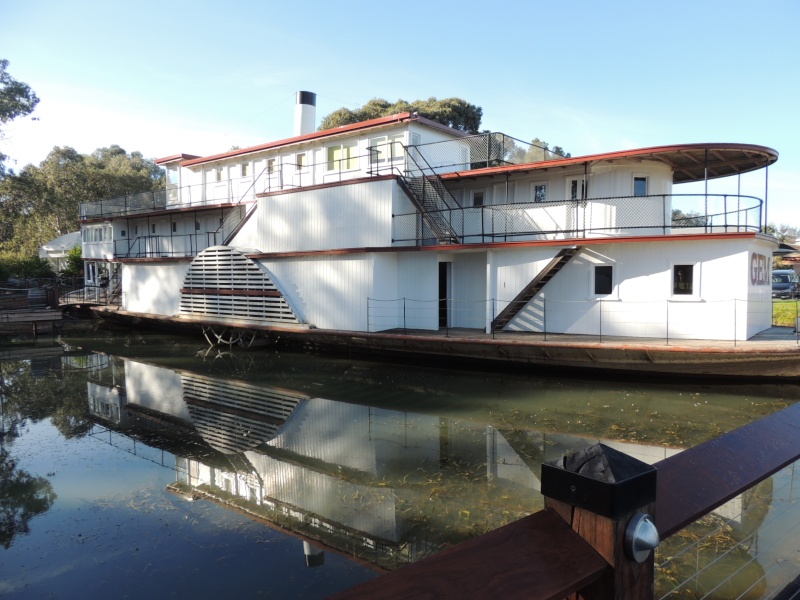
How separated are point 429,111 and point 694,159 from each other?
31013 mm

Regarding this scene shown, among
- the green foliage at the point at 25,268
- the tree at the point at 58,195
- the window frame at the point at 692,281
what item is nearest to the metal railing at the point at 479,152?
the window frame at the point at 692,281

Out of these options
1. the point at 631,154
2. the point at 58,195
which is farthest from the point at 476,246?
the point at 58,195

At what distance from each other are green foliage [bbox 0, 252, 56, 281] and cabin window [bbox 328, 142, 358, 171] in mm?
30089

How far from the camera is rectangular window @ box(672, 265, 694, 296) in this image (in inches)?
551

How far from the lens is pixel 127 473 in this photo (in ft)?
28.1

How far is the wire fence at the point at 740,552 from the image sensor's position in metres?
4.72

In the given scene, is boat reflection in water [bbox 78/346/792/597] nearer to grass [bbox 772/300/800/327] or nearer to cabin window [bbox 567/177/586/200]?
cabin window [bbox 567/177/586/200]

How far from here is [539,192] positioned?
17.1 metres

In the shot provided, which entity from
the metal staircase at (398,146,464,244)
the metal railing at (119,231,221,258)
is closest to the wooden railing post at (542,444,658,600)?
the metal staircase at (398,146,464,244)

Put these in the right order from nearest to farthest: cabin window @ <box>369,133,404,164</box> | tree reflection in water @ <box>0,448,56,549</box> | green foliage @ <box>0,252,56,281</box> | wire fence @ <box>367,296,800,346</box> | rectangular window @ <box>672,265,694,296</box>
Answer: tree reflection in water @ <box>0,448,56,549</box>, wire fence @ <box>367,296,800,346</box>, rectangular window @ <box>672,265,694,296</box>, cabin window @ <box>369,133,404,164</box>, green foliage @ <box>0,252,56,281</box>

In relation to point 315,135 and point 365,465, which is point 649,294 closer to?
point 365,465

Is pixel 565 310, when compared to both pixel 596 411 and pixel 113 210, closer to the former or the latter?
pixel 596 411

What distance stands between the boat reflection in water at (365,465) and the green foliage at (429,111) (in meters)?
34.4

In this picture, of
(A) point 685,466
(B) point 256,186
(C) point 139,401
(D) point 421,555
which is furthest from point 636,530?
(B) point 256,186
